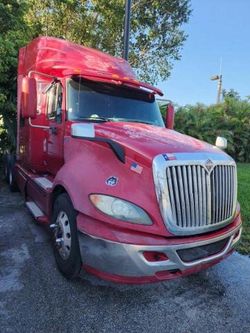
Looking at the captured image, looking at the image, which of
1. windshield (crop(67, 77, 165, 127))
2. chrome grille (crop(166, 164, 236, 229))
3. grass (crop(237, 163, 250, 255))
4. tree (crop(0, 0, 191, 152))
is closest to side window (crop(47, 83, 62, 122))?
windshield (crop(67, 77, 165, 127))

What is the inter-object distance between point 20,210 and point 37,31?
27.0 feet

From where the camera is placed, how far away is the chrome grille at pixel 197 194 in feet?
11.0

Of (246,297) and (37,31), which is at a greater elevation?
(37,31)

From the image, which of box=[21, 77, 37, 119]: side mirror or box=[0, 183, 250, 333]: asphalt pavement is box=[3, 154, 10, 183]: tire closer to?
box=[21, 77, 37, 119]: side mirror

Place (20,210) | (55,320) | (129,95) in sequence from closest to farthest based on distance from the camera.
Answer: (55,320) < (129,95) < (20,210)

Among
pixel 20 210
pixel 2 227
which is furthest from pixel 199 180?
pixel 20 210

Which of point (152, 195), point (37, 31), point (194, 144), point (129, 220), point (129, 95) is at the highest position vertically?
point (37, 31)

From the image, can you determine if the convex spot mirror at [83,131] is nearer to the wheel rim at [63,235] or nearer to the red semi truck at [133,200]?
the red semi truck at [133,200]

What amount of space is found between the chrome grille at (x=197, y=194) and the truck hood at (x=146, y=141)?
248mm

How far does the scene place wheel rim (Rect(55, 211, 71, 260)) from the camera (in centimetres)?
393

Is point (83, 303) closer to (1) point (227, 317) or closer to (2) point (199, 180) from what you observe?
(1) point (227, 317)

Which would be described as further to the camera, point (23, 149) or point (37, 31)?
point (37, 31)

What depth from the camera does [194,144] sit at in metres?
4.00

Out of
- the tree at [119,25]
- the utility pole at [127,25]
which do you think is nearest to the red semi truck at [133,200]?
the utility pole at [127,25]
